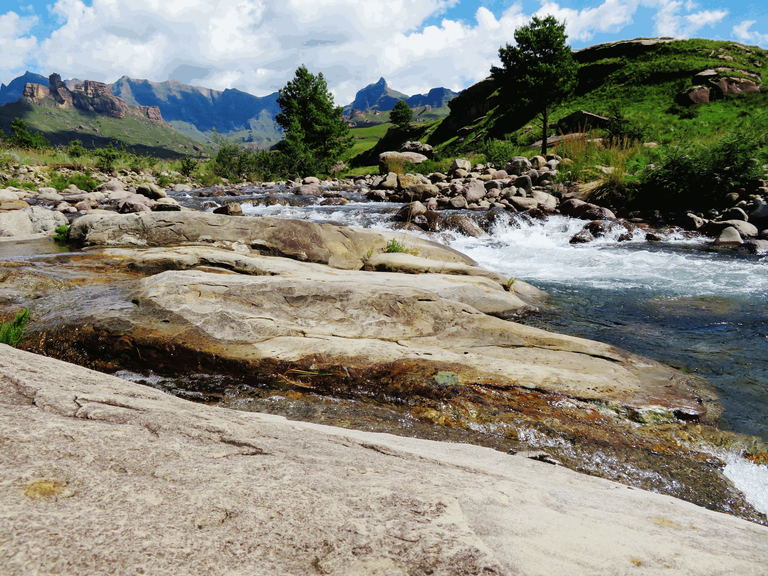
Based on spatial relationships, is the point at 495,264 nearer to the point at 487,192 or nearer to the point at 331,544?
the point at 487,192

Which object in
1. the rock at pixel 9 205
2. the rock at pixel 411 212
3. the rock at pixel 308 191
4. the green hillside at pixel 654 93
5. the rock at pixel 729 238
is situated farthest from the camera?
the green hillside at pixel 654 93

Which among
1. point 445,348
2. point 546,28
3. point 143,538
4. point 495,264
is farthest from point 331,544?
point 546,28

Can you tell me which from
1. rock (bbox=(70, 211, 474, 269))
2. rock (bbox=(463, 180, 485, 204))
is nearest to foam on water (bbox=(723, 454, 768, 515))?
rock (bbox=(70, 211, 474, 269))

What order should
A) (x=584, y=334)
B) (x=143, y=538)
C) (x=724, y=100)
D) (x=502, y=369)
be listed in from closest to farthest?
(x=143, y=538)
(x=502, y=369)
(x=584, y=334)
(x=724, y=100)

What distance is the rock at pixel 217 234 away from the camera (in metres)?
7.57

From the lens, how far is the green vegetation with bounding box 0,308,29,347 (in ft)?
11.5

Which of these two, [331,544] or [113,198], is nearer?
[331,544]

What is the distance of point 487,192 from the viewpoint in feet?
62.0

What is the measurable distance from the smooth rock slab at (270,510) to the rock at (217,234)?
19.6 ft

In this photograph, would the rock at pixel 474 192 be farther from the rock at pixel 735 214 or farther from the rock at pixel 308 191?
the rock at pixel 308 191

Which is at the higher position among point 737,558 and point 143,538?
point 143,538

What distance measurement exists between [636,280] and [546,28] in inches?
1291

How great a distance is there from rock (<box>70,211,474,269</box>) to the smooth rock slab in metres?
5.97

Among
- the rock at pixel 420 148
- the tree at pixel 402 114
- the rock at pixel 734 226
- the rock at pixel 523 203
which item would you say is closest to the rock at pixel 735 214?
the rock at pixel 734 226
